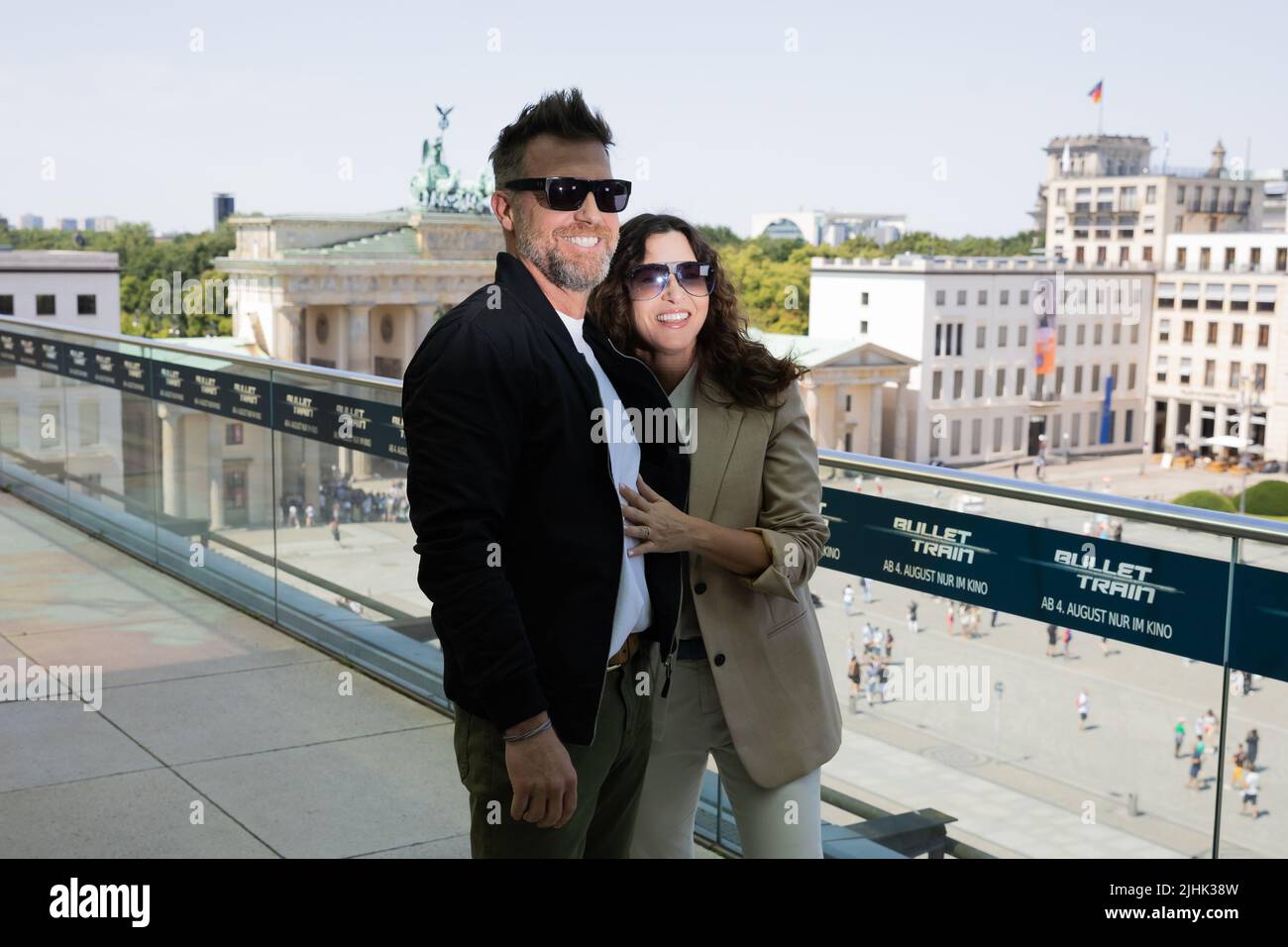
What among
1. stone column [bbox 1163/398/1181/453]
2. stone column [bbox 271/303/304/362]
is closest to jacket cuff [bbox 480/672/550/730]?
stone column [bbox 271/303/304/362]

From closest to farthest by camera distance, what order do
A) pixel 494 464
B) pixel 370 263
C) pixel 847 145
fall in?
pixel 494 464 < pixel 370 263 < pixel 847 145

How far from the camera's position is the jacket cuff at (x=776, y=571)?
2791 mm

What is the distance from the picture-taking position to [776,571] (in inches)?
110

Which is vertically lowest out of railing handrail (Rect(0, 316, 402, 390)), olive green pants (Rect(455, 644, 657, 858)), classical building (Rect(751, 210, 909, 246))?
olive green pants (Rect(455, 644, 657, 858))

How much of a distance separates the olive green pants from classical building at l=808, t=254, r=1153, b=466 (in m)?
90.4

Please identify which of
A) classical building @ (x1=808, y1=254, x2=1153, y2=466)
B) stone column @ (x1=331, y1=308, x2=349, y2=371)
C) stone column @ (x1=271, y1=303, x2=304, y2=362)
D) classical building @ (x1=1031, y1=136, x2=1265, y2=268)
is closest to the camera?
stone column @ (x1=271, y1=303, x2=304, y2=362)

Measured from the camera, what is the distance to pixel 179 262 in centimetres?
10088

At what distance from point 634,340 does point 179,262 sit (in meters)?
104

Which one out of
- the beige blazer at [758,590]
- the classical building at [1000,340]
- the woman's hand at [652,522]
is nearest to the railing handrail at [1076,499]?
the beige blazer at [758,590]

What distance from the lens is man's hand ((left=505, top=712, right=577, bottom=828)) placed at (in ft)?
7.45

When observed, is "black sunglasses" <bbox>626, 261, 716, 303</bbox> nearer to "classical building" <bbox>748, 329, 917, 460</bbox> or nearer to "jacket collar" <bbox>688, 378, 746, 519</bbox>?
"jacket collar" <bbox>688, 378, 746, 519</bbox>

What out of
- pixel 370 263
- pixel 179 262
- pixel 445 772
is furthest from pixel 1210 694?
pixel 179 262

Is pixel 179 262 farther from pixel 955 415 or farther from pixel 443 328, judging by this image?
pixel 443 328

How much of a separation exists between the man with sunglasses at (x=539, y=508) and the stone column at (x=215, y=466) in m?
5.32
